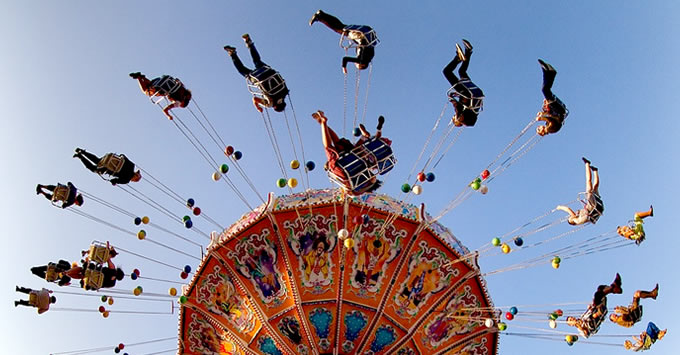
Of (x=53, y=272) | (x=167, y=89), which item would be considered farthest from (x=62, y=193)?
(x=167, y=89)

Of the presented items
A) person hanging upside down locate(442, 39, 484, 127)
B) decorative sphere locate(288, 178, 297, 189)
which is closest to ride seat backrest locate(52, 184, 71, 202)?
decorative sphere locate(288, 178, 297, 189)

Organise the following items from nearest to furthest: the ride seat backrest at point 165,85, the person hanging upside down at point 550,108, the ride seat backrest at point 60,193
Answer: the person hanging upside down at point 550,108 < the ride seat backrest at point 165,85 < the ride seat backrest at point 60,193

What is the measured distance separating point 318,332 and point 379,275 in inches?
73.1

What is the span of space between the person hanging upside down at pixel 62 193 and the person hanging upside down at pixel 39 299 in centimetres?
210

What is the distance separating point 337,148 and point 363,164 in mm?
625

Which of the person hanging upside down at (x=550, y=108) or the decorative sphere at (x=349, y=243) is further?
the decorative sphere at (x=349, y=243)

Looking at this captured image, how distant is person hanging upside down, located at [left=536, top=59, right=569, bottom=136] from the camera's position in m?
11.2

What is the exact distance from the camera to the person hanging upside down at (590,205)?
11.6m

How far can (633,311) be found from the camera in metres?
12.1

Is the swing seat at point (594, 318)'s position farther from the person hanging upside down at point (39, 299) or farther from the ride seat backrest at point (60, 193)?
the person hanging upside down at point (39, 299)

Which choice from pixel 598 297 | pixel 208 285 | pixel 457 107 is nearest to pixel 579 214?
pixel 598 297

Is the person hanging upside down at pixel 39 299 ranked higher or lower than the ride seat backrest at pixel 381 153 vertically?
lower

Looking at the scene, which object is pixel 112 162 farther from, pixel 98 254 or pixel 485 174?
pixel 485 174

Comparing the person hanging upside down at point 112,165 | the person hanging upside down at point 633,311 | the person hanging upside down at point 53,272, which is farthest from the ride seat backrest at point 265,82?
the person hanging upside down at point 633,311
